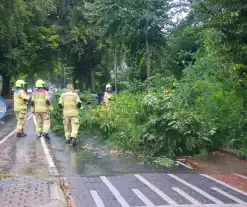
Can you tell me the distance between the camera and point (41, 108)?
14.1 m

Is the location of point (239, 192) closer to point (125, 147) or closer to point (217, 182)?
point (217, 182)

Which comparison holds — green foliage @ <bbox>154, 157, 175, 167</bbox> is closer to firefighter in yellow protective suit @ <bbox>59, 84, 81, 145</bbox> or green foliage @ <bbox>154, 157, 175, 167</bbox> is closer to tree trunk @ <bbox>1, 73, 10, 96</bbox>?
firefighter in yellow protective suit @ <bbox>59, 84, 81, 145</bbox>

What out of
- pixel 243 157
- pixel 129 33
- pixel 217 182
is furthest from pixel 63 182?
pixel 129 33

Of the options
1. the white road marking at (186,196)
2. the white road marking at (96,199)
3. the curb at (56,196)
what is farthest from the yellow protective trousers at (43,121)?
the white road marking at (186,196)

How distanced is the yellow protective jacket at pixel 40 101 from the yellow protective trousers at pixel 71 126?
3.83ft

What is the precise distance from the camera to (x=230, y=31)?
32.4 ft

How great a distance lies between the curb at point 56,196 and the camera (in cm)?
619

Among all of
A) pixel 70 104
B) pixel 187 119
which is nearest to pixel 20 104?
pixel 70 104

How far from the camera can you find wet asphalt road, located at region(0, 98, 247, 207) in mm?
6832

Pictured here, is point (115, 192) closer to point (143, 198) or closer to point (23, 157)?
point (143, 198)

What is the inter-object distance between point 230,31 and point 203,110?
377 centimetres

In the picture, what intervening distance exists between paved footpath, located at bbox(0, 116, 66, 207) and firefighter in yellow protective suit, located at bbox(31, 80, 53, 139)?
1300 millimetres

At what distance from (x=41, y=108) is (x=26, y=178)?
21.0 ft

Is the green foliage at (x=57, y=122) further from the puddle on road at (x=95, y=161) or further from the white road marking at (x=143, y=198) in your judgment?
the white road marking at (x=143, y=198)
